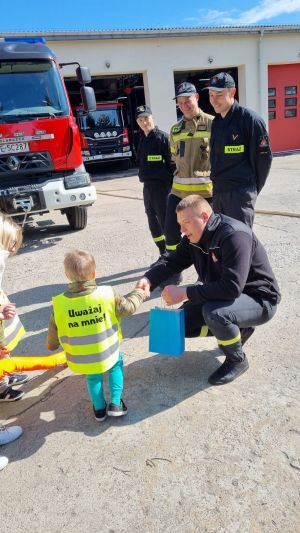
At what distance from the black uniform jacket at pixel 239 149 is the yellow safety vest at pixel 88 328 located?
158cm

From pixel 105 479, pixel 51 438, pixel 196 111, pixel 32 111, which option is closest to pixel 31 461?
pixel 51 438

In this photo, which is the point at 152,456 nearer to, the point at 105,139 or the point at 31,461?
the point at 31,461

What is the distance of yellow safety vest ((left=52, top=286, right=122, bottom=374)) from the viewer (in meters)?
2.17

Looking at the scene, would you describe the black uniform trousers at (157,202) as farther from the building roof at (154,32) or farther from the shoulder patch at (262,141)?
the building roof at (154,32)

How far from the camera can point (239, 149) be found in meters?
3.18

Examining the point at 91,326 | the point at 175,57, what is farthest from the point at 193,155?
the point at 175,57

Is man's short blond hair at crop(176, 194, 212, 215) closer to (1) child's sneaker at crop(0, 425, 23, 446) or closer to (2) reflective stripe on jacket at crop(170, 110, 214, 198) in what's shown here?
(2) reflective stripe on jacket at crop(170, 110, 214, 198)

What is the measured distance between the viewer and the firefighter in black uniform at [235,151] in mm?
3133

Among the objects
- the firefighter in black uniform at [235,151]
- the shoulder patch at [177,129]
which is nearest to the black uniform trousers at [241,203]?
the firefighter in black uniform at [235,151]

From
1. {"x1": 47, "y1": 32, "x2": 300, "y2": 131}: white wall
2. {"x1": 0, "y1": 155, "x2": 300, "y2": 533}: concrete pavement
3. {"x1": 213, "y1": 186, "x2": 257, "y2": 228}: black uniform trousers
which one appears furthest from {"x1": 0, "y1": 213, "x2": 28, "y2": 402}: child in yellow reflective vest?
{"x1": 47, "y1": 32, "x2": 300, "y2": 131}: white wall

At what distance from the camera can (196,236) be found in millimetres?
2488

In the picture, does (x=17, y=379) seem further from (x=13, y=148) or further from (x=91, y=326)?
(x=13, y=148)

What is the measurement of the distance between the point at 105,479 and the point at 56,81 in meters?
5.49

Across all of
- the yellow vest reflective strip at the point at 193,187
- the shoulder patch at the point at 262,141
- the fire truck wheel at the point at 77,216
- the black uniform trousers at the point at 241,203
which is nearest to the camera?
the shoulder patch at the point at 262,141
